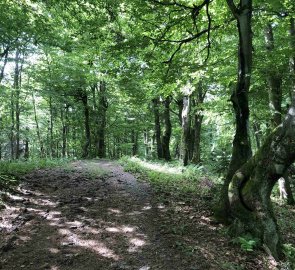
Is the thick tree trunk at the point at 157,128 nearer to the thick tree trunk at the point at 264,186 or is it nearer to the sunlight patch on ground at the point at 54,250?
the thick tree trunk at the point at 264,186

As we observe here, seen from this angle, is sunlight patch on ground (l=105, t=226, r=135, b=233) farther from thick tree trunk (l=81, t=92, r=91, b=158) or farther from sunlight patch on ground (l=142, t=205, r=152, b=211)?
thick tree trunk (l=81, t=92, r=91, b=158)

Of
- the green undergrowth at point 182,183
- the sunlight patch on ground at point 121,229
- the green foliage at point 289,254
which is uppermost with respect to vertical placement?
the green undergrowth at point 182,183

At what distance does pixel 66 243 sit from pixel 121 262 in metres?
1.23

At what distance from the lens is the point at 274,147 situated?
5832 mm

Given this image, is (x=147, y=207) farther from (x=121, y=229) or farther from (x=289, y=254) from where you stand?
(x=289, y=254)

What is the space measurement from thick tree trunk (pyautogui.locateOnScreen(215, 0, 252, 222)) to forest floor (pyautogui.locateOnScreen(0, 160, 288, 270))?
0.78 metres

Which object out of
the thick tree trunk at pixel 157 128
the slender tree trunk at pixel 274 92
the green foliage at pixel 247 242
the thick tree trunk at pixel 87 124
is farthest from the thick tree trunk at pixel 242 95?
the thick tree trunk at pixel 87 124

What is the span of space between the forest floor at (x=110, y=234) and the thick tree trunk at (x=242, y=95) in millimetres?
781

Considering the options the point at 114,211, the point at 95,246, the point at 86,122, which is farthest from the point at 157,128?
the point at 95,246

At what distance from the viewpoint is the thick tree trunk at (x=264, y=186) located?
5672 mm

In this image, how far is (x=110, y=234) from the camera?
5.98 metres

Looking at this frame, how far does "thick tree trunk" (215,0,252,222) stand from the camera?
6625mm

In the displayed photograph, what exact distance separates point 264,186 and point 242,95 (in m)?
2.15

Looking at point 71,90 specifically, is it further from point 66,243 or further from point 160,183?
point 66,243
